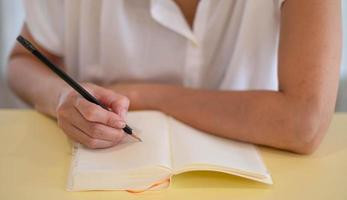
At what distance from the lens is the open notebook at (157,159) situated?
2.12 feet

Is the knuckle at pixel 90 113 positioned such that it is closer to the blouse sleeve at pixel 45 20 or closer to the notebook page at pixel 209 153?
the notebook page at pixel 209 153

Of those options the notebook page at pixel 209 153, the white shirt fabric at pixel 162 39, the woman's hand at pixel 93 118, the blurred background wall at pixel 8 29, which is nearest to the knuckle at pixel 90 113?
the woman's hand at pixel 93 118

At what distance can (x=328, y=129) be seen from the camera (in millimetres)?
842

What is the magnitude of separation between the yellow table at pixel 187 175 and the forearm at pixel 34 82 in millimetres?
62

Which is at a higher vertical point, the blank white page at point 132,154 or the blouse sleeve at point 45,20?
the blouse sleeve at point 45,20

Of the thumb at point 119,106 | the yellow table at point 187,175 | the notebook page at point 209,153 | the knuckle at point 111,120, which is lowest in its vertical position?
the yellow table at point 187,175

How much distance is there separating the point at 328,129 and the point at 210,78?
0.33 m

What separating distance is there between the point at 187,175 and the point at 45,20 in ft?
1.77

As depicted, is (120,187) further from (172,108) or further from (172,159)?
(172,108)

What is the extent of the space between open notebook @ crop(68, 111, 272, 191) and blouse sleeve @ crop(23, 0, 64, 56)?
37 centimetres

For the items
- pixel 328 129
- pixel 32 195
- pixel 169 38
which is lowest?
pixel 32 195

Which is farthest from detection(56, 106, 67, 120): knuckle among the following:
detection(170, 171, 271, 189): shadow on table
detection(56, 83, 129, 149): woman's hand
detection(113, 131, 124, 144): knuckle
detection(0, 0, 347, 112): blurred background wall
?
detection(0, 0, 347, 112): blurred background wall

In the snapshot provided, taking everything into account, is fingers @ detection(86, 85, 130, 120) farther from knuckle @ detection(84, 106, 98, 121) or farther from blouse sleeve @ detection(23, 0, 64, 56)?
blouse sleeve @ detection(23, 0, 64, 56)

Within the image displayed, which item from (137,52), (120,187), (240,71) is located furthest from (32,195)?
(240,71)
